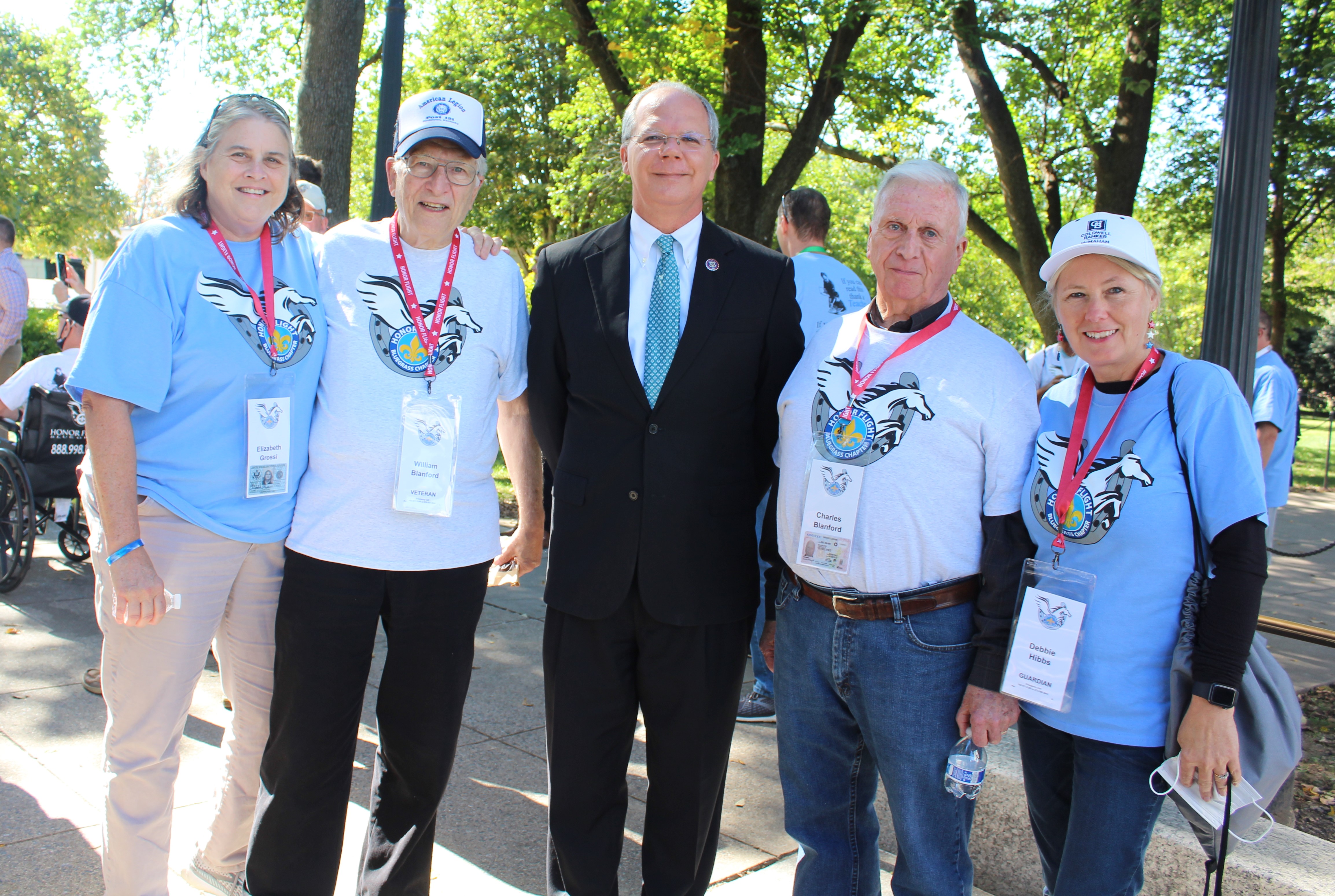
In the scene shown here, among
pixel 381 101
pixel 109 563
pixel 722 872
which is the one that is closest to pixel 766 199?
pixel 381 101

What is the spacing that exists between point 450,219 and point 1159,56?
12.9 m

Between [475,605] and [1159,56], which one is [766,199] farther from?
[475,605]

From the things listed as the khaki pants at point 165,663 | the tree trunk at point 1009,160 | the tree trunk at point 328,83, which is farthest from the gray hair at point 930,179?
the tree trunk at point 1009,160

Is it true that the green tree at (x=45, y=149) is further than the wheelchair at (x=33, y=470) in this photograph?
Yes

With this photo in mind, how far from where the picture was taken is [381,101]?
6613mm

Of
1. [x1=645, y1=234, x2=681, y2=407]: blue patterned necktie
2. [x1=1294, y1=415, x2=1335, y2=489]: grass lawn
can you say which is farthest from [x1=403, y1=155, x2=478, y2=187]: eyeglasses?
[x1=1294, y1=415, x2=1335, y2=489]: grass lawn

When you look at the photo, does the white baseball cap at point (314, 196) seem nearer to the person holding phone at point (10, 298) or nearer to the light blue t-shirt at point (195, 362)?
the light blue t-shirt at point (195, 362)

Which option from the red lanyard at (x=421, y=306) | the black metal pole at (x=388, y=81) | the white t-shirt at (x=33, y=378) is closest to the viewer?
the red lanyard at (x=421, y=306)

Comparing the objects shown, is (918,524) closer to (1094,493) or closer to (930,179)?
(1094,493)

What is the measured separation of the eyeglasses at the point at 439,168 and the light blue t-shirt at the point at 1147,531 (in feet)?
5.65

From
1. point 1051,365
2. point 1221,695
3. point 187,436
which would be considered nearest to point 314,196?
point 187,436

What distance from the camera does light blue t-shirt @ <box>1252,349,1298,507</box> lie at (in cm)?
681

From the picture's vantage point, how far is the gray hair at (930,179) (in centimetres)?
233

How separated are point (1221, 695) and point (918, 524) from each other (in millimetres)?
679
